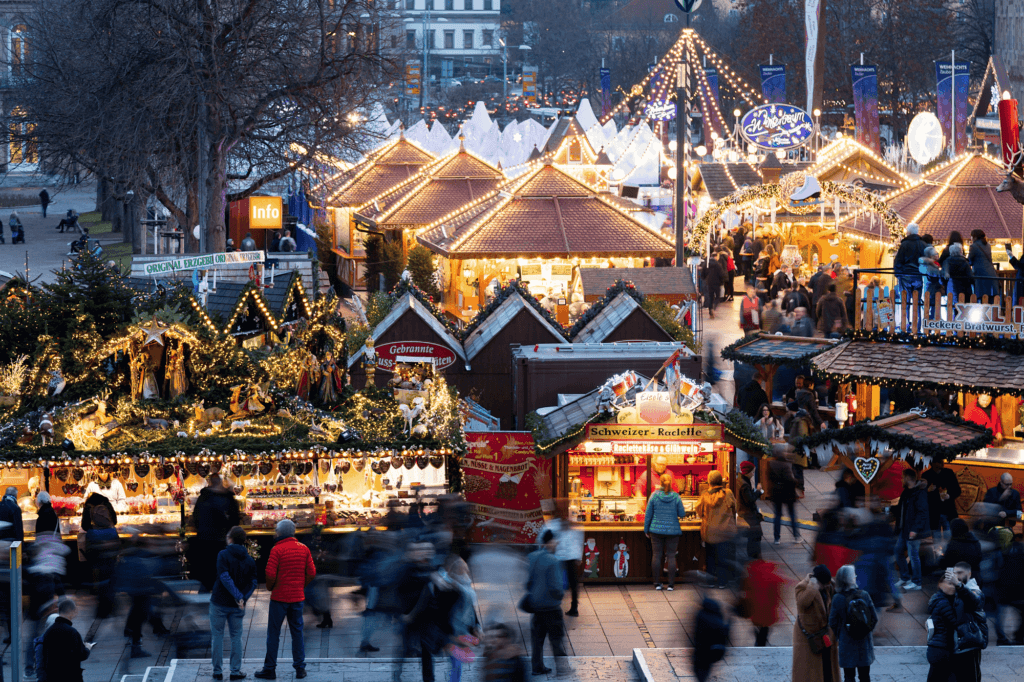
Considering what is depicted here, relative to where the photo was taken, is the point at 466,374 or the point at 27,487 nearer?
the point at 27,487

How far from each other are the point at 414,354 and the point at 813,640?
26.6 ft

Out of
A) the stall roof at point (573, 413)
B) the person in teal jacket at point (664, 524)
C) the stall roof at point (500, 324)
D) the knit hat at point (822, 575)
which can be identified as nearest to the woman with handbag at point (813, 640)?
the knit hat at point (822, 575)

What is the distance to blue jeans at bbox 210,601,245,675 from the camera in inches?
403

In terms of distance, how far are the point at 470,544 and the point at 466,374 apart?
3.91 meters

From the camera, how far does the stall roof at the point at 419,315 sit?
1656 cm

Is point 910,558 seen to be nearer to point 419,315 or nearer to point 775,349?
point 775,349

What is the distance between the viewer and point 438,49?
136125mm

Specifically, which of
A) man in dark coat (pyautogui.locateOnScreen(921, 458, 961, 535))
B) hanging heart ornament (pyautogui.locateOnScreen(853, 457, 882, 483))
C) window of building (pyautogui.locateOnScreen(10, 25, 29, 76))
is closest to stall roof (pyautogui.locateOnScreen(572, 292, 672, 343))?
hanging heart ornament (pyautogui.locateOnScreen(853, 457, 882, 483))

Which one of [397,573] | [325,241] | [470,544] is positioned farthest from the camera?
[325,241]

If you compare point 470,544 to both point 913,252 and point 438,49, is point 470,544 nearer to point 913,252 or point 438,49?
point 913,252

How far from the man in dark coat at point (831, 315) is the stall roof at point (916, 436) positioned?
633 cm

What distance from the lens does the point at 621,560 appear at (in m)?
13.3

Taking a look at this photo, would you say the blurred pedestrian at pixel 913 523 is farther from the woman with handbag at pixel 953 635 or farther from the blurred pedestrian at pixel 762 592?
the woman with handbag at pixel 953 635

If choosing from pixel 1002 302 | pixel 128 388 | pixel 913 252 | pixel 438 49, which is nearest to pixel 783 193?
pixel 913 252
